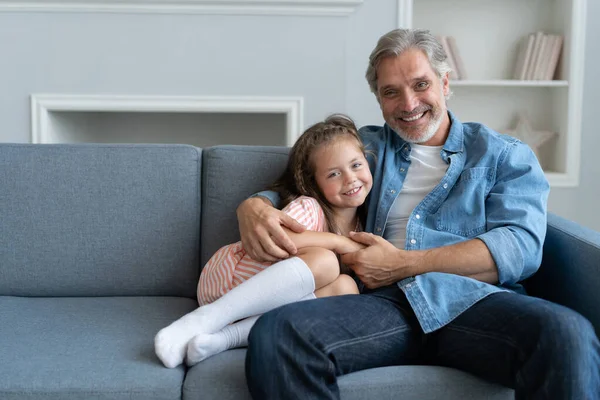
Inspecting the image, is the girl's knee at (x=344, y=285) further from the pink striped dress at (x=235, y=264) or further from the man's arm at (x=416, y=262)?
the pink striped dress at (x=235, y=264)

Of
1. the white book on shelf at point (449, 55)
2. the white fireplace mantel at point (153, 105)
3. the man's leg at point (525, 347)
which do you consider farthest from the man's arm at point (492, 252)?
the white book on shelf at point (449, 55)

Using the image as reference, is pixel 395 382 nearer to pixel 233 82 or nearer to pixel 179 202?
pixel 179 202

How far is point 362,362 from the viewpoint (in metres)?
1.56

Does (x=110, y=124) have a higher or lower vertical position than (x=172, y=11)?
lower

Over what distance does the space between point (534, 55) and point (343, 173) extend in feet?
6.92

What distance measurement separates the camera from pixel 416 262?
175 cm

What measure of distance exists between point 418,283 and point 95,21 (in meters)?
2.17

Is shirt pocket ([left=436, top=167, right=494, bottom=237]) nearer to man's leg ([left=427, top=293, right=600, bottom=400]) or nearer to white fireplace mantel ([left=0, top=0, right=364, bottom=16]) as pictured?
man's leg ([left=427, top=293, right=600, bottom=400])

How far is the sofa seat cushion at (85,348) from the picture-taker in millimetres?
1502

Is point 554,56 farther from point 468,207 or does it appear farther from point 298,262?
point 298,262

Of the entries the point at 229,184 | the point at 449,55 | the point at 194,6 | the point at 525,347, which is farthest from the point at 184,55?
the point at 525,347

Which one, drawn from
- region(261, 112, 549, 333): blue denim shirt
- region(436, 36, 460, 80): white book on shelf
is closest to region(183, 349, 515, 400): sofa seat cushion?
region(261, 112, 549, 333): blue denim shirt

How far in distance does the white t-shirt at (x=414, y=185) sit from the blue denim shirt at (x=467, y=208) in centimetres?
2

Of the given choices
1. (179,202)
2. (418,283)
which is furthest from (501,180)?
(179,202)
